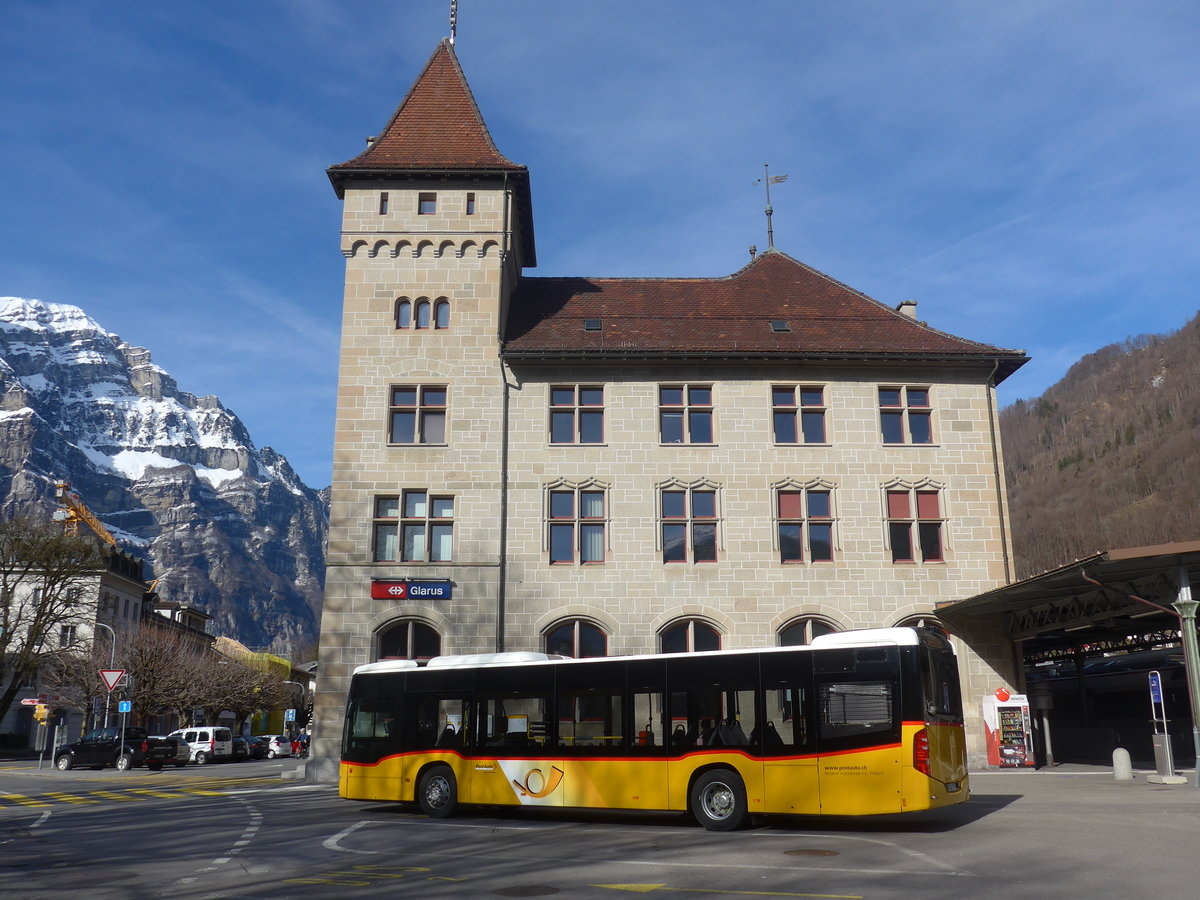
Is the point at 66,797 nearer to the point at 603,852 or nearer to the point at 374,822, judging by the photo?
the point at 374,822

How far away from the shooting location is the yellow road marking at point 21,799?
75.3 feet

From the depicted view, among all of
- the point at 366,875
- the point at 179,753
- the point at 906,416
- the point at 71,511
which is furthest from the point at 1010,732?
the point at 71,511

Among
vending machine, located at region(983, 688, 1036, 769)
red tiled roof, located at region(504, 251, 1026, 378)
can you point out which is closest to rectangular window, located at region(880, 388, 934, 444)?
red tiled roof, located at region(504, 251, 1026, 378)

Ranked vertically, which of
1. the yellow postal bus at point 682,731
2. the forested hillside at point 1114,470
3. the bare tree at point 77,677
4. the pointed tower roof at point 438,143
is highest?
the forested hillside at point 1114,470

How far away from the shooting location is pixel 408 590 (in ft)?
95.3

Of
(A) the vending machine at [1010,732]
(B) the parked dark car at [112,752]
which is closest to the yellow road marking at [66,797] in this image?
(B) the parked dark car at [112,752]

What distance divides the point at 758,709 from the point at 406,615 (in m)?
15.2

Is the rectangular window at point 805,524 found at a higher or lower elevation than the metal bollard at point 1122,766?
higher

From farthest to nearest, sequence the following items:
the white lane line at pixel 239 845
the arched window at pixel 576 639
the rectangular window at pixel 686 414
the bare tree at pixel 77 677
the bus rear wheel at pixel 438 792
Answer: the bare tree at pixel 77 677
the rectangular window at pixel 686 414
the arched window at pixel 576 639
the bus rear wheel at pixel 438 792
the white lane line at pixel 239 845

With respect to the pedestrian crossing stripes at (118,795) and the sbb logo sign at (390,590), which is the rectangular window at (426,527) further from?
the pedestrian crossing stripes at (118,795)

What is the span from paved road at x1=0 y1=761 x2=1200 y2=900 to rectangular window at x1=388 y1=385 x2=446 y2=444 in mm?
12412

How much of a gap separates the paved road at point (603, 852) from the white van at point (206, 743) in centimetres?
3112

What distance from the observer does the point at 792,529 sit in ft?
98.7

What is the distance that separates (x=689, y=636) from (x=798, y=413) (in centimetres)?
761
